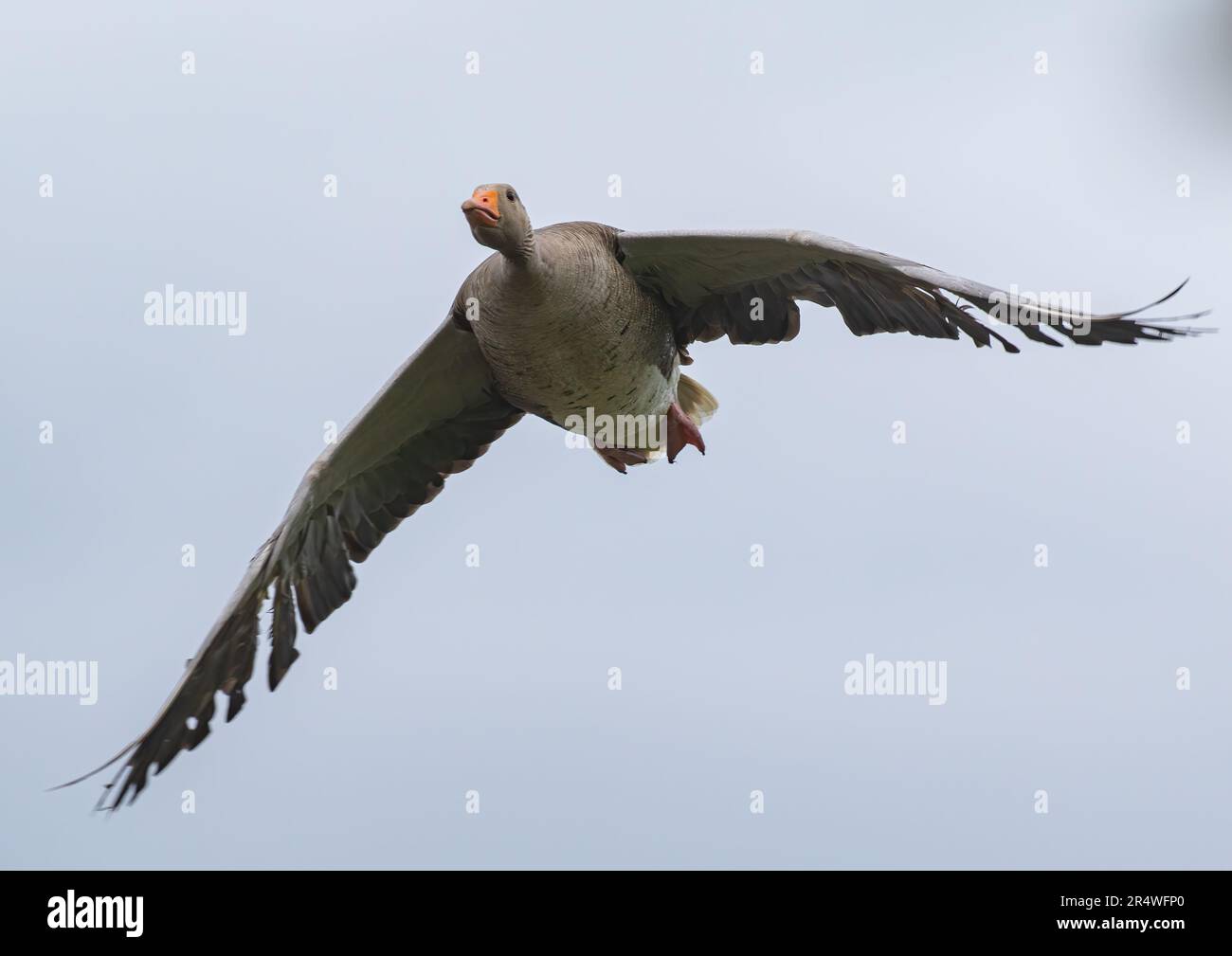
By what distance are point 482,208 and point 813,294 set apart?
239 cm

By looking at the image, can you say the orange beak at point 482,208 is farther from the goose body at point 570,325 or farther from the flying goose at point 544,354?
the goose body at point 570,325

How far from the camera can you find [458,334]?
11.5m

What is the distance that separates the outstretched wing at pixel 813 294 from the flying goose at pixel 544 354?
0.5 inches

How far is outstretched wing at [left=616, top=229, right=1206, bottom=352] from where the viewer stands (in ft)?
30.2

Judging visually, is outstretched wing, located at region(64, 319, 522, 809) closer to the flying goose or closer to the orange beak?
the flying goose

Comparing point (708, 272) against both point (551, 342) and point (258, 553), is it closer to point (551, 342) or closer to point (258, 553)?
point (551, 342)

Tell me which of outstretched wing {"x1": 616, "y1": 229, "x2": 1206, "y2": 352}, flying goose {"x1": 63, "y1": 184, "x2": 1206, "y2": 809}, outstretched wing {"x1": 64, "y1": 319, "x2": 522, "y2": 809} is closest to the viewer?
outstretched wing {"x1": 616, "y1": 229, "x2": 1206, "y2": 352}

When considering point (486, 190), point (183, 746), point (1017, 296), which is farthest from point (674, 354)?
point (183, 746)

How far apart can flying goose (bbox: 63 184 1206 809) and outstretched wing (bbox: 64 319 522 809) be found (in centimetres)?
1

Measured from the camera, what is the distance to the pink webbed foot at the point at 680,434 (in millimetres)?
12039

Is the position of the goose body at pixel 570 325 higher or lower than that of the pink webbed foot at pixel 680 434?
higher

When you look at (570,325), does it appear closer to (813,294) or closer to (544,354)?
(544,354)

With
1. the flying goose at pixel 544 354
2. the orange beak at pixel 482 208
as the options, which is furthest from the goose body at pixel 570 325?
the orange beak at pixel 482 208

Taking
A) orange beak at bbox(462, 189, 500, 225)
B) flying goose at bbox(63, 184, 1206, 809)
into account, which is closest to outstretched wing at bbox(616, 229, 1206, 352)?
flying goose at bbox(63, 184, 1206, 809)
